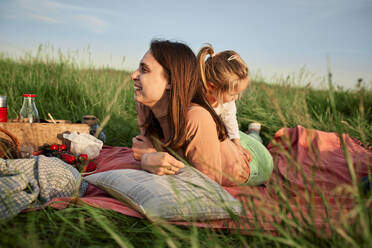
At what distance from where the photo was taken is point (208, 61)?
344cm

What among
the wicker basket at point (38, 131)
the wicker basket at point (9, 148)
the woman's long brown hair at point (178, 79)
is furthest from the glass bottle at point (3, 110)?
the woman's long brown hair at point (178, 79)

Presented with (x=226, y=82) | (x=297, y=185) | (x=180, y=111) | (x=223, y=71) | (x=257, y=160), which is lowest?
(x=297, y=185)

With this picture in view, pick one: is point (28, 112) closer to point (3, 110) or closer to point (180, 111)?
point (3, 110)

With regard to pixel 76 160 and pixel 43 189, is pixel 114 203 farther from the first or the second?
pixel 76 160

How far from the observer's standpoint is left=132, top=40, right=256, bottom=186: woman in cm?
200

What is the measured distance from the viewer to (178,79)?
2135 mm

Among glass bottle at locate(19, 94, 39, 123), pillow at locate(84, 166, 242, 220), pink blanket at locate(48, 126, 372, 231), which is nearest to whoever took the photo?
pink blanket at locate(48, 126, 372, 231)

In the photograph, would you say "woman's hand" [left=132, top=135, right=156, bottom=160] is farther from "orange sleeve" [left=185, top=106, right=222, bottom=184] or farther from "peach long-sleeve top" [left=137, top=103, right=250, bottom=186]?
"orange sleeve" [left=185, top=106, right=222, bottom=184]

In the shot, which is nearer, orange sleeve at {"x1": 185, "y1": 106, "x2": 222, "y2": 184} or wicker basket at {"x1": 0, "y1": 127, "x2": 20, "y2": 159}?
orange sleeve at {"x1": 185, "y1": 106, "x2": 222, "y2": 184}

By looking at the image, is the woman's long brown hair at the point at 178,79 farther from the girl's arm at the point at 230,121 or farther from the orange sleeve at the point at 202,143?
the girl's arm at the point at 230,121

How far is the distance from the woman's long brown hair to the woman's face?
→ 0.13 ft

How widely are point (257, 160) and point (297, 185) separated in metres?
0.36

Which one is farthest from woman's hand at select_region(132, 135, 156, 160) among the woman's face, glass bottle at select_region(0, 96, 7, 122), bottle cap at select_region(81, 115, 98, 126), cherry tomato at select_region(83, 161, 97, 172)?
glass bottle at select_region(0, 96, 7, 122)

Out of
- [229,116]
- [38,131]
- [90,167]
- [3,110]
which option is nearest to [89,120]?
[38,131]
